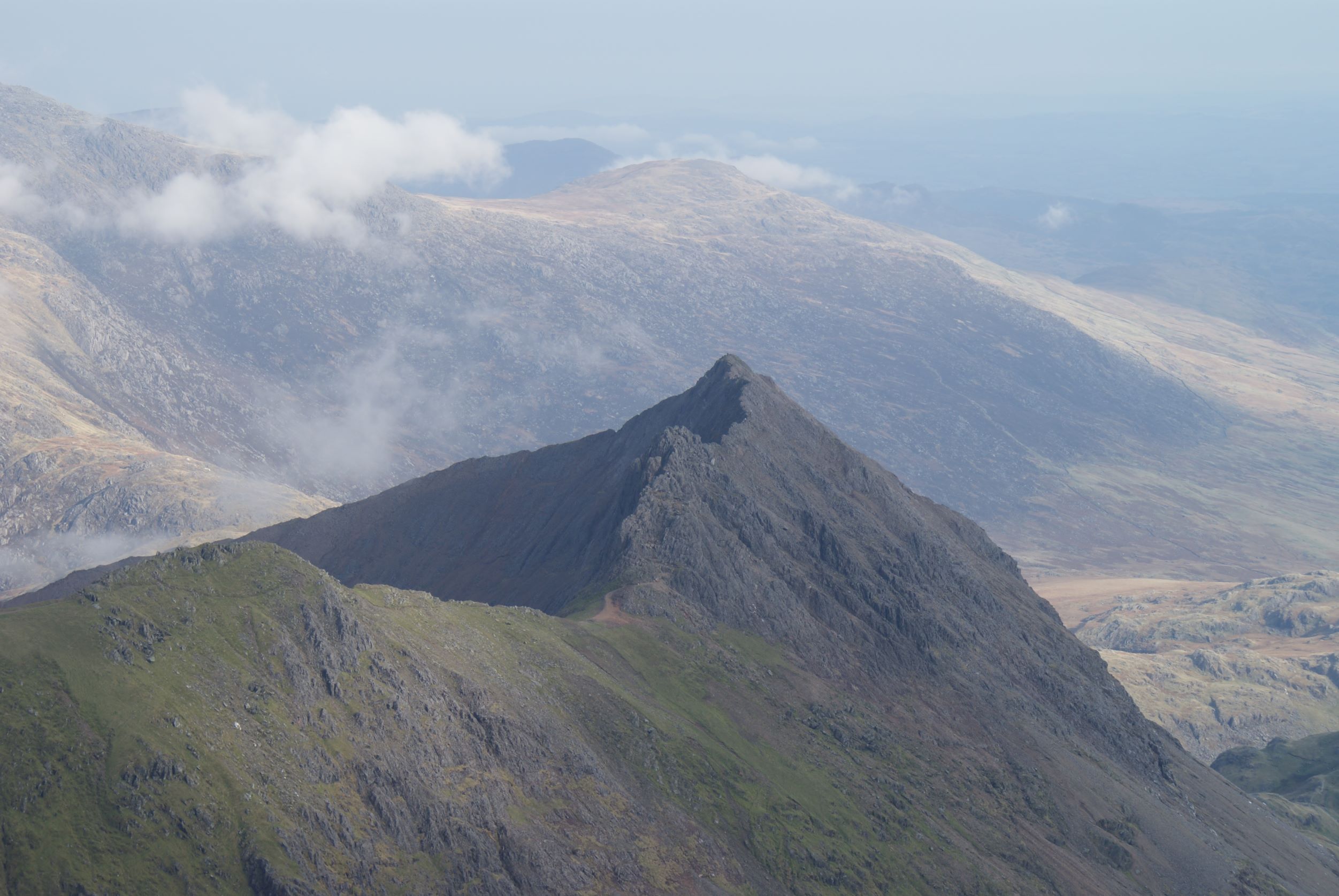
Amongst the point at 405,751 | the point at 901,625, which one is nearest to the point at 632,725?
the point at 405,751

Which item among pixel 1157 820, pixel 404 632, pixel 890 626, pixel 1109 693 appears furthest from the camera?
pixel 1109 693

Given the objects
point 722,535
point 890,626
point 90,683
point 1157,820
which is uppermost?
A: point 90,683

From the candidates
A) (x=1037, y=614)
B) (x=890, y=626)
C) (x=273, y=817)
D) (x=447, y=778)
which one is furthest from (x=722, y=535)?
(x=273, y=817)

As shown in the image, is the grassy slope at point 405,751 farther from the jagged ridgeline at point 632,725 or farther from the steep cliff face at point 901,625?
the steep cliff face at point 901,625

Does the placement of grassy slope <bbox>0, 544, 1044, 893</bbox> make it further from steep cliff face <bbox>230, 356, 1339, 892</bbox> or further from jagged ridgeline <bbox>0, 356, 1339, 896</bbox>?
steep cliff face <bbox>230, 356, 1339, 892</bbox>

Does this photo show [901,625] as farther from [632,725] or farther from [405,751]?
[405,751]

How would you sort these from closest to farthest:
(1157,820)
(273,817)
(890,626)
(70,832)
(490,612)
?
1. (70,832)
2. (273,817)
3. (490,612)
4. (1157,820)
5. (890,626)

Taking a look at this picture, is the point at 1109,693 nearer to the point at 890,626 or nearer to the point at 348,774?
the point at 890,626

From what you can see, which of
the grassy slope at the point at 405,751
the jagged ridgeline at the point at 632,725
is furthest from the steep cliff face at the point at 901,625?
the grassy slope at the point at 405,751
